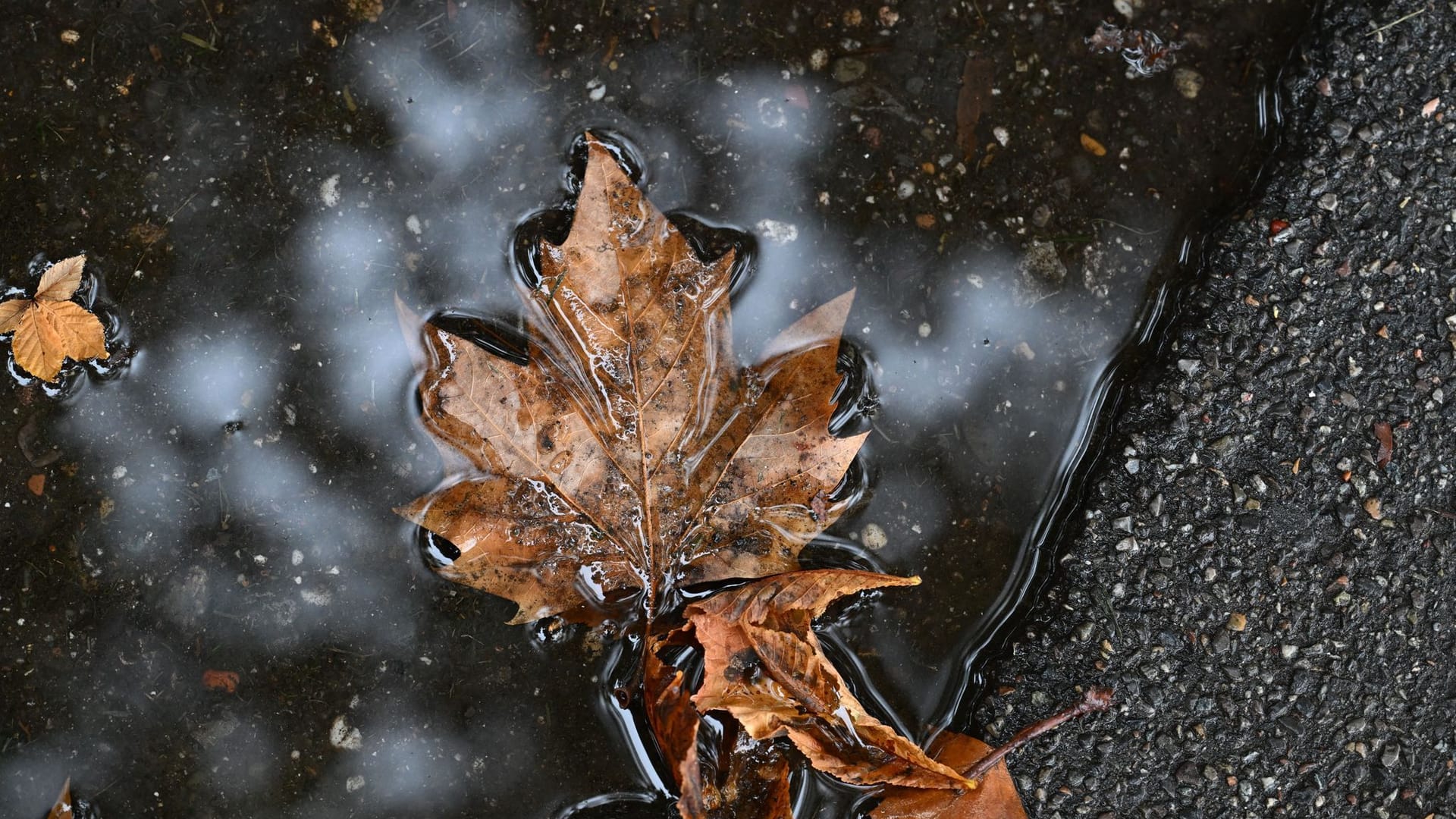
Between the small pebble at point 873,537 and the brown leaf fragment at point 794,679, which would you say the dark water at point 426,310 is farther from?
the brown leaf fragment at point 794,679

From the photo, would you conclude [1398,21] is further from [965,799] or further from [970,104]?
[965,799]

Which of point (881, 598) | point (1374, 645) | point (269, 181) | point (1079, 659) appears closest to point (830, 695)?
point (881, 598)

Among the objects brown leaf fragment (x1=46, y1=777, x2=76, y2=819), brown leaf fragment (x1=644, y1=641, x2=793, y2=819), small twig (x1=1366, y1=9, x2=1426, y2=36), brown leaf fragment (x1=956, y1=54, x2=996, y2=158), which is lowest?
brown leaf fragment (x1=46, y1=777, x2=76, y2=819)

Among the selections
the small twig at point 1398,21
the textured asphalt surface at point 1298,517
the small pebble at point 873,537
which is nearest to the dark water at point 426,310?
the small pebble at point 873,537

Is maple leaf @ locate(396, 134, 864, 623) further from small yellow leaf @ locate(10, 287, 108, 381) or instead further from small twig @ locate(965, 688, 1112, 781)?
small yellow leaf @ locate(10, 287, 108, 381)

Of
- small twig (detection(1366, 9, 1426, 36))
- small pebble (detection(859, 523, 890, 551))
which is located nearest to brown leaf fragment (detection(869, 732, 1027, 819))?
small pebble (detection(859, 523, 890, 551))
